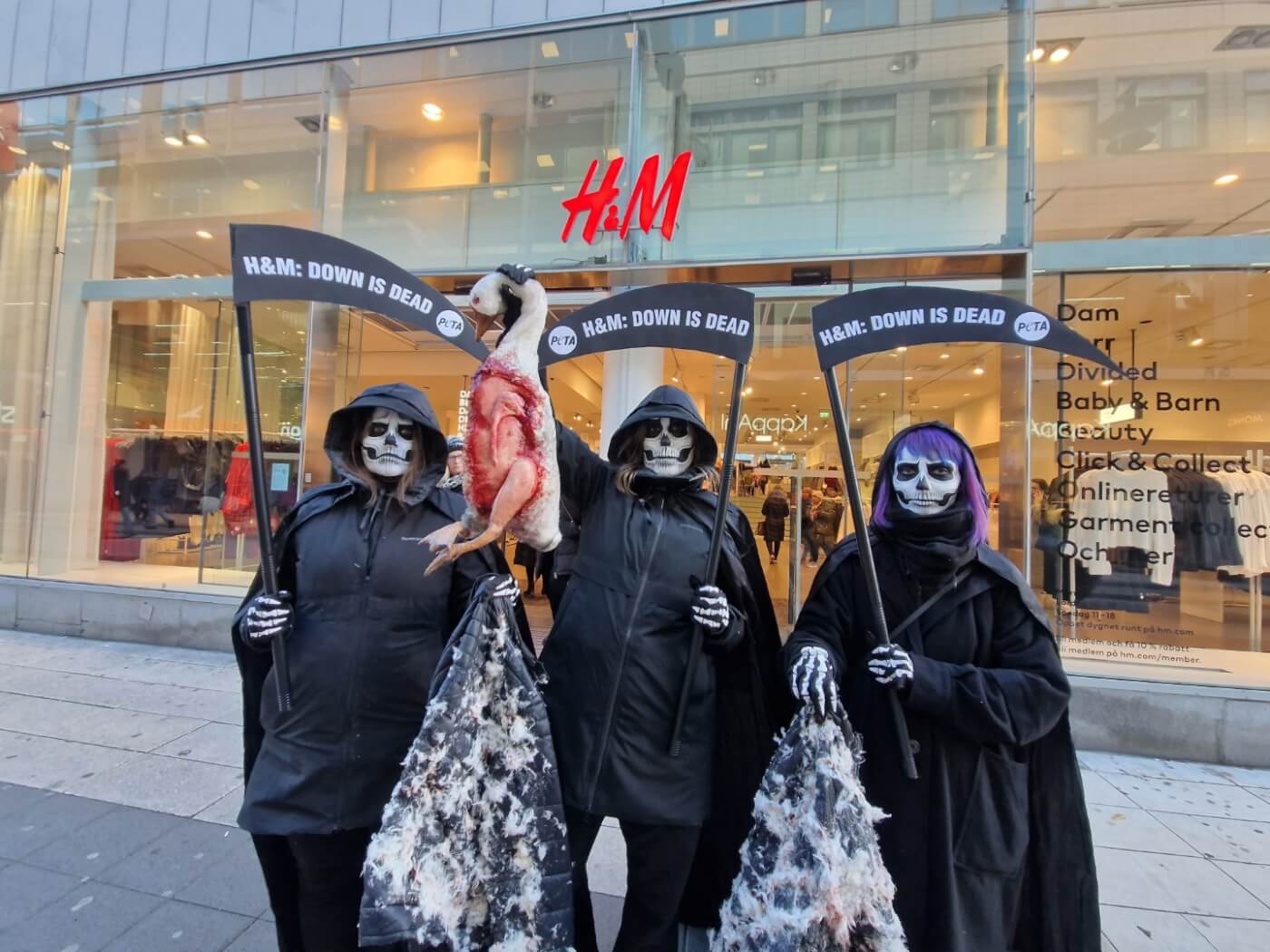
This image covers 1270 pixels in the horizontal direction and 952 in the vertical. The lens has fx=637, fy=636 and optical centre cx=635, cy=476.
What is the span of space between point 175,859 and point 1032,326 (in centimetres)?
407

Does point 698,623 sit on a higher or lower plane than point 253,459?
lower

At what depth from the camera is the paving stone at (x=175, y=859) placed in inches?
109

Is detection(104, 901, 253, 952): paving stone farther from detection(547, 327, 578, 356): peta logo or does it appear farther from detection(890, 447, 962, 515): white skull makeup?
detection(890, 447, 962, 515): white skull makeup

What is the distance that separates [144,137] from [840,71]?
7938mm

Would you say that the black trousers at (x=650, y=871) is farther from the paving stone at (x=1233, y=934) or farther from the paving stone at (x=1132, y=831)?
the paving stone at (x=1132, y=831)

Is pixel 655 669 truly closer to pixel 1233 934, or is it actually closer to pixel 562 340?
pixel 562 340

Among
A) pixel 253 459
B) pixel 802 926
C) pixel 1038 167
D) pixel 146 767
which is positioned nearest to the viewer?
pixel 802 926

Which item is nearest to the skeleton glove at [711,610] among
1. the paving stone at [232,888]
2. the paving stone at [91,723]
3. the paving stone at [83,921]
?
the paving stone at [232,888]

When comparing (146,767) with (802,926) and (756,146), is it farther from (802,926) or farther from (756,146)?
(756,146)

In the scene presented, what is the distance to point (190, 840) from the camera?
310 centimetres

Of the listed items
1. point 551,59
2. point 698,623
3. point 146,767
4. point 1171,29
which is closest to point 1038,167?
point 1171,29

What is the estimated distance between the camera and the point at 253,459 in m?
1.81

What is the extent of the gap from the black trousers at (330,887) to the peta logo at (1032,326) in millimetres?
2326

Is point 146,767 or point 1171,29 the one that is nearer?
point 146,767
